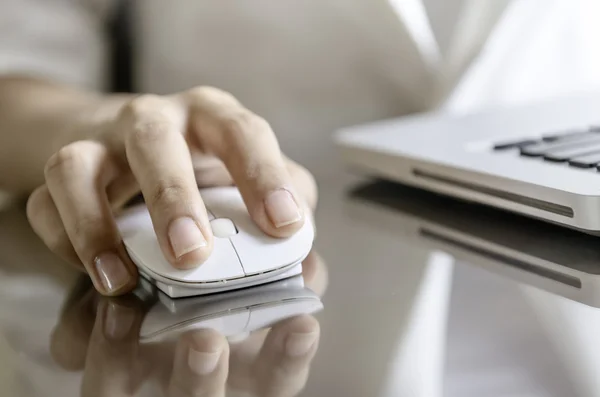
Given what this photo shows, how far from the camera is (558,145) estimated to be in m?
0.52

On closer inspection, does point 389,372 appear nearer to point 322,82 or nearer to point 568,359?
point 568,359

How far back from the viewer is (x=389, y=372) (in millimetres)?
307

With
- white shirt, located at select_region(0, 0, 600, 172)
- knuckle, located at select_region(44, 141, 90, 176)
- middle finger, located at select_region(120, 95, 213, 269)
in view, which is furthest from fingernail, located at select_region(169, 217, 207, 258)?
white shirt, located at select_region(0, 0, 600, 172)

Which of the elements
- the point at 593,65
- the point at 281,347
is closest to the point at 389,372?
the point at 281,347

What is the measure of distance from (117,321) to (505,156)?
0.97 ft

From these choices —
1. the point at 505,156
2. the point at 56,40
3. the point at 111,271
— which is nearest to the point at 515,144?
the point at 505,156

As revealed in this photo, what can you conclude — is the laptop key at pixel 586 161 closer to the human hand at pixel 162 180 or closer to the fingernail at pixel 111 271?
the human hand at pixel 162 180

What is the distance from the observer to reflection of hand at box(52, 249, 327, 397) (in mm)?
295

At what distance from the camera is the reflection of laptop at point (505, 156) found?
45 cm

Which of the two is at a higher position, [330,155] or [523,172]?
[523,172]

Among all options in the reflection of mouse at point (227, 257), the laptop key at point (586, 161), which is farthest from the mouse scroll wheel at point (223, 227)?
the laptop key at point (586, 161)

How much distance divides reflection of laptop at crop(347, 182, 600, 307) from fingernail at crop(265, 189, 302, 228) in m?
0.12

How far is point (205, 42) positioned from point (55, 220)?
1.34 feet

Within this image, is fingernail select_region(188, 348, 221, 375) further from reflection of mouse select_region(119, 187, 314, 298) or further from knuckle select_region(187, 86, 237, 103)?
knuckle select_region(187, 86, 237, 103)
